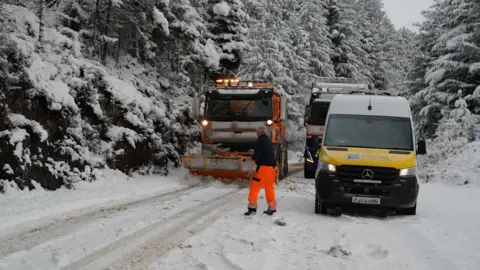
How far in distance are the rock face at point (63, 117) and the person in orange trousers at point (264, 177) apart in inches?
212

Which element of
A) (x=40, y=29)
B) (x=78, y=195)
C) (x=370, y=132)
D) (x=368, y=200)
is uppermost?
(x=40, y=29)

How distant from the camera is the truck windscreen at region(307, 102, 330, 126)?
1880 cm

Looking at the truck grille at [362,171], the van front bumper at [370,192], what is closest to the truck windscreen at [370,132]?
the truck grille at [362,171]

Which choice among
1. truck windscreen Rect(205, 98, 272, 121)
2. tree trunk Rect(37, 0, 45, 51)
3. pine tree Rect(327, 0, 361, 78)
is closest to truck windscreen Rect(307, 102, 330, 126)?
truck windscreen Rect(205, 98, 272, 121)

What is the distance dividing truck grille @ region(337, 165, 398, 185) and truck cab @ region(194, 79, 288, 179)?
6.23 metres

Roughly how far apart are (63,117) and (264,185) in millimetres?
6212

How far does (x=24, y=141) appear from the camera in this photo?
1094cm

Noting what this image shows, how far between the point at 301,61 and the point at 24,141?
28.4 m

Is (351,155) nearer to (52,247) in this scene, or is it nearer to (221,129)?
(52,247)

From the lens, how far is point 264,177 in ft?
31.5

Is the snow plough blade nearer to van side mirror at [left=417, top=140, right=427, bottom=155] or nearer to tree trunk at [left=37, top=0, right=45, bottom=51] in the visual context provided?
tree trunk at [left=37, top=0, right=45, bottom=51]

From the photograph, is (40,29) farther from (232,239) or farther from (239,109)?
(232,239)

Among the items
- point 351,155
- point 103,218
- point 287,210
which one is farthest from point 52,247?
point 351,155

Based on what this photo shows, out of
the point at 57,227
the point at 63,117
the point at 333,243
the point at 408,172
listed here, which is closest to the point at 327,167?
the point at 408,172
